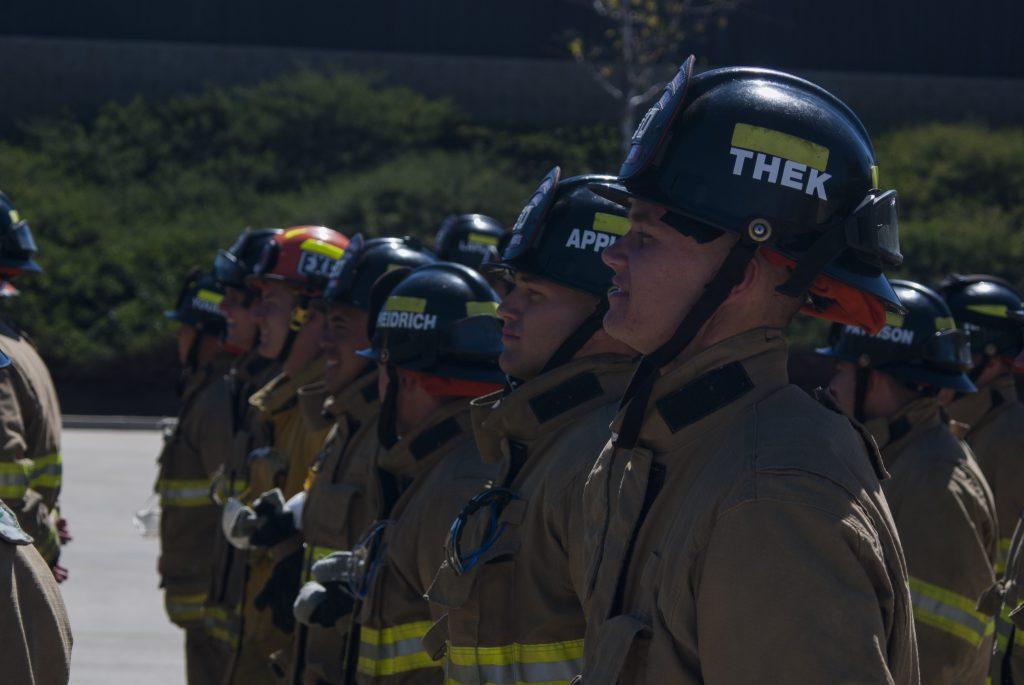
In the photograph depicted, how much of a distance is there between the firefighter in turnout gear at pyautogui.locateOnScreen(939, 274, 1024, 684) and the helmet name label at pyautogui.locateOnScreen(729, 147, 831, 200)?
3.96m

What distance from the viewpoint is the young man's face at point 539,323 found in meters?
4.00

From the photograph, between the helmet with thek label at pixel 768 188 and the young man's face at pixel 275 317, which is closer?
the helmet with thek label at pixel 768 188

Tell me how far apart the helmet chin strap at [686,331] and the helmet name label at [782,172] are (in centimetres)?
12

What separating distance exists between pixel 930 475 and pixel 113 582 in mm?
7645

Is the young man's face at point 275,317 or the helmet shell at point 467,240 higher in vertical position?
the helmet shell at point 467,240

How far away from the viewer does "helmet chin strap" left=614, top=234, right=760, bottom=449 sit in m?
2.61

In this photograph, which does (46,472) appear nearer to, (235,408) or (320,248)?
(320,248)

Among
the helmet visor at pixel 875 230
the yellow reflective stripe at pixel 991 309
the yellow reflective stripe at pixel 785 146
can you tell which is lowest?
the yellow reflective stripe at pixel 991 309

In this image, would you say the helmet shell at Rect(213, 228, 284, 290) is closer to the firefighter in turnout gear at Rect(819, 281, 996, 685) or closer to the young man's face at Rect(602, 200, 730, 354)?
the firefighter in turnout gear at Rect(819, 281, 996, 685)

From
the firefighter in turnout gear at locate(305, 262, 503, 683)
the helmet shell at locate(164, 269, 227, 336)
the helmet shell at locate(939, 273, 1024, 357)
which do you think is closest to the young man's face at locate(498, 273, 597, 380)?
the firefighter in turnout gear at locate(305, 262, 503, 683)

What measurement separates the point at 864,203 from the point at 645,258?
1.34 feet

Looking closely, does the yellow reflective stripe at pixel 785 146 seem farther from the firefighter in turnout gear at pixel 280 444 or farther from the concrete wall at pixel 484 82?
the concrete wall at pixel 484 82

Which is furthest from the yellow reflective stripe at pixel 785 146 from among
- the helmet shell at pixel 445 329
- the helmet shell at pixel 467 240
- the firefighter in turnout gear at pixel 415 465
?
the helmet shell at pixel 467 240

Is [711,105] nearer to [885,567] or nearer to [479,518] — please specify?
[885,567]
